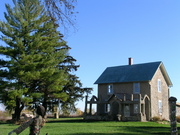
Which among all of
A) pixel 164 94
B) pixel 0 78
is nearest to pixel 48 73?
pixel 0 78

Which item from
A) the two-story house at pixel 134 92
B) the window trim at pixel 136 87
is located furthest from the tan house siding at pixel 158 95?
the window trim at pixel 136 87

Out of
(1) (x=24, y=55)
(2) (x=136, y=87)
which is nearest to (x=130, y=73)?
(2) (x=136, y=87)

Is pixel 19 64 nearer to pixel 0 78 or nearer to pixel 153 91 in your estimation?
pixel 0 78

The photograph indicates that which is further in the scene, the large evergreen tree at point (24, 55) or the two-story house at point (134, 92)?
the two-story house at point (134, 92)

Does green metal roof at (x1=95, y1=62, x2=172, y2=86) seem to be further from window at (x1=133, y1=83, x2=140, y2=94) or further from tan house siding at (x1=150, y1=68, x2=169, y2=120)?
tan house siding at (x1=150, y1=68, x2=169, y2=120)

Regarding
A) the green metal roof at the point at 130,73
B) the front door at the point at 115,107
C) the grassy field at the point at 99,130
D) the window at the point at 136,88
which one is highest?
the green metal roof at the point at 130,73

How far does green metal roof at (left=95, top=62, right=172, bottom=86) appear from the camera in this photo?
3597 centimetres

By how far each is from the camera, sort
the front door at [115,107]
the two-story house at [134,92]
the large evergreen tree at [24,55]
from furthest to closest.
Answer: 1. the front door at [115,107]
2. the two-story house at [134,92]
3. the large evergreen tree at [24,55]

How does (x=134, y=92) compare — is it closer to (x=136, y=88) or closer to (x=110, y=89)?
(x=136, y=88)

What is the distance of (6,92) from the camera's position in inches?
1235

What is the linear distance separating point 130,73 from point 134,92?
10.0ft

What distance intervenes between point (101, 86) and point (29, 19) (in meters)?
14.1

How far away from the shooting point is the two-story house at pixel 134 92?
34219mm

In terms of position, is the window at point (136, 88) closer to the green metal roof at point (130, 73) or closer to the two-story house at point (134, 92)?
the two-story house at point (134, 92)
